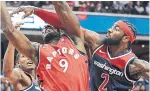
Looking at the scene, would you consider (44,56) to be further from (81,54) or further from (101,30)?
(101,30)

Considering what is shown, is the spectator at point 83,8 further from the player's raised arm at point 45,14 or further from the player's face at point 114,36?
the player's raised arm at point 45,14

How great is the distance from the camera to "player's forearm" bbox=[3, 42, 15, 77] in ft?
16.6

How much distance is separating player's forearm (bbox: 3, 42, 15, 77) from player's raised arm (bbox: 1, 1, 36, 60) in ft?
2.49

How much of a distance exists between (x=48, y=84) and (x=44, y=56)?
0.26 m

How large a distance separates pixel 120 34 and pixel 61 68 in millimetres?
1074

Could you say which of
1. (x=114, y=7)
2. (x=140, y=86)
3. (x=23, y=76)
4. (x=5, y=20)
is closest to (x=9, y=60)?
(x=23, y=76)

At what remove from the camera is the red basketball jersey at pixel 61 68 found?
4.33 m

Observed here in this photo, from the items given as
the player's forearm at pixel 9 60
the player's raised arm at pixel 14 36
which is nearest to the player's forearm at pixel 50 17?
the player's raised arm at pixel 14 36

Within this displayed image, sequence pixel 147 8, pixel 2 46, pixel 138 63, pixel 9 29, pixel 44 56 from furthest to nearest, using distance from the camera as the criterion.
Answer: pixel 147 8, pixel 2 46, pixel 138 63, pixel 44 56, pixel 9 29

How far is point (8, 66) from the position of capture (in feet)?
17.6

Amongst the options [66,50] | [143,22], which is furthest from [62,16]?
[143,22]

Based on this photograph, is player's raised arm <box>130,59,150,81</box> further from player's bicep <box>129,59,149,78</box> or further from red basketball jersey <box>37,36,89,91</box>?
red basketball jersey <box>37,36,89,91</box>

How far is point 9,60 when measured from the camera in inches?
205

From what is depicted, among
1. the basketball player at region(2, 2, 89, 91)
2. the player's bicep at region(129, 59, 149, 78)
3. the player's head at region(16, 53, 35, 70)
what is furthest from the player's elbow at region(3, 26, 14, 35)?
the player's head at region(16, 53, 35, 70)
